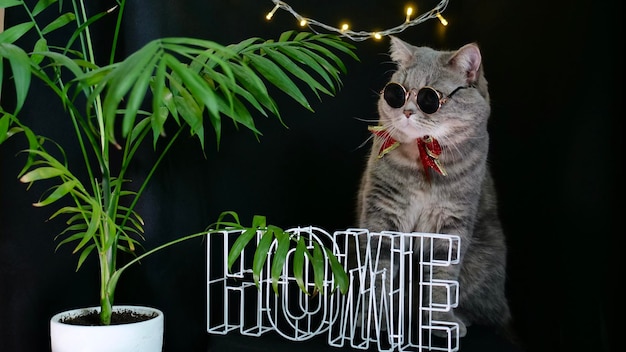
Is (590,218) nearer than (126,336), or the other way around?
(126,336)

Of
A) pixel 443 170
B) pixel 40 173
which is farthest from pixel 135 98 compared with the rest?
pixel 443 170

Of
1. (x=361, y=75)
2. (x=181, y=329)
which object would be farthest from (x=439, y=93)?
(x=181, y=329)

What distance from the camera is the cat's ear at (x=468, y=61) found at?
151 cm

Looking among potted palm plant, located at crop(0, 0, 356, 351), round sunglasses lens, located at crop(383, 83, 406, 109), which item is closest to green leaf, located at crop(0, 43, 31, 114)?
potted palm plant, located at crop(0, 0, 356, 351)

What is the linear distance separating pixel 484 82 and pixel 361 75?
470mm

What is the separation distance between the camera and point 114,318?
1.53m

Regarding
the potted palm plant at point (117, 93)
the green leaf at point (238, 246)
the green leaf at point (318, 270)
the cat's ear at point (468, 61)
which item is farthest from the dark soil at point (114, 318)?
the cat's ear at point (468, 61)

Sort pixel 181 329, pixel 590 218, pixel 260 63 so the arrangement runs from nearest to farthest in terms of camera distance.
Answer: pixel 260 63 → pixel 590 218 → pixel 181 329

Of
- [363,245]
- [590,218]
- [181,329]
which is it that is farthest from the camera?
[181,329]

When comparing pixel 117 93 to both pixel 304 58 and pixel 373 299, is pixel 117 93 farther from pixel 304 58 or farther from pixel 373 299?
pixel 373 299

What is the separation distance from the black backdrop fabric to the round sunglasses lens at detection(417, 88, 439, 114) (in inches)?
14.1

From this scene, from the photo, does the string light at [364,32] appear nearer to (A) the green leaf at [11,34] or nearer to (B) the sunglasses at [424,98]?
(B) the sunglasses at [424,98]

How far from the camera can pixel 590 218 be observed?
154 centimetres

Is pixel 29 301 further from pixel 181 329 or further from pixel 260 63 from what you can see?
pixel 260 63
